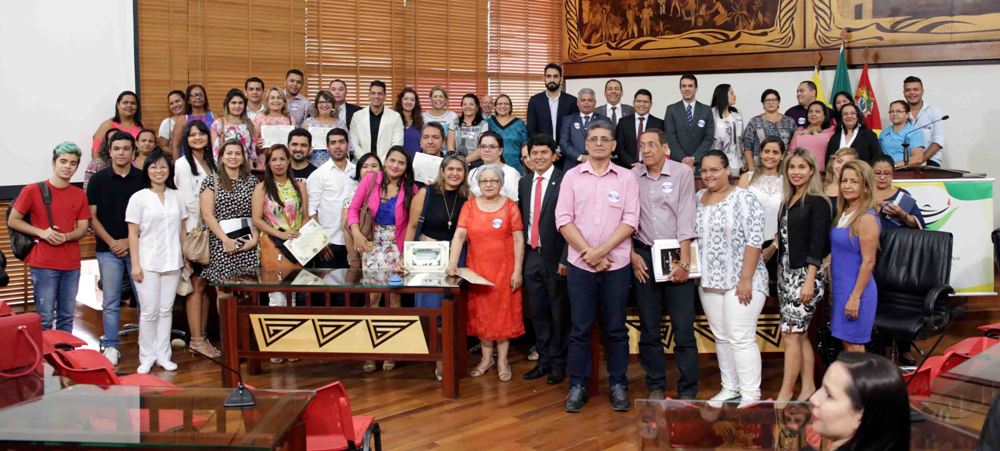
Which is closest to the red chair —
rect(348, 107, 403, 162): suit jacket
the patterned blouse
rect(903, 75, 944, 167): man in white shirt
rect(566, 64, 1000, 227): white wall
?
the patterned blouse

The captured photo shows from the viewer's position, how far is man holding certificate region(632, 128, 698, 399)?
15.5ft

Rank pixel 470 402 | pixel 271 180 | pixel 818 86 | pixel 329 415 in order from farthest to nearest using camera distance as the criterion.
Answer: pixel 818 86
pixel 271 180
pixel 470 402
pixel 329 415

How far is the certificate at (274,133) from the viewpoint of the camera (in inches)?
260

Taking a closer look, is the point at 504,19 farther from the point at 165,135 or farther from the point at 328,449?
the point at 328,449

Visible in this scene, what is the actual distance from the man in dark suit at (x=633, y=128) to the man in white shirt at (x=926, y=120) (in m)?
2.27

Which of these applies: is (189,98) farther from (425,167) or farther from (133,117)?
(425,167)

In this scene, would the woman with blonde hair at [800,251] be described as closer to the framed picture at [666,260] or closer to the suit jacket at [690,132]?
the framed picture at [666,260]

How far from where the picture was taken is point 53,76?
7340 mm

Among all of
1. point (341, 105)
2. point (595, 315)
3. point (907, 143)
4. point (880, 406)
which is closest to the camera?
point (880, 406)

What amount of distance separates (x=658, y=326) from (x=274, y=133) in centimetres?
324

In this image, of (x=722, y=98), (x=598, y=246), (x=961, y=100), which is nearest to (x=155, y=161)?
(x=598, y=246)

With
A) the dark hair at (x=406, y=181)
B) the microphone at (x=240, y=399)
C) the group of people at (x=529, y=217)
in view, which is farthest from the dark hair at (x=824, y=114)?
the microphone at (x=240, y=399)

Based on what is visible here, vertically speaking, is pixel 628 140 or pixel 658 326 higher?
pixel 628 140

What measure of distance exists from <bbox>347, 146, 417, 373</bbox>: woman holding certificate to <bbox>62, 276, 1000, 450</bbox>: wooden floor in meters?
0.38
